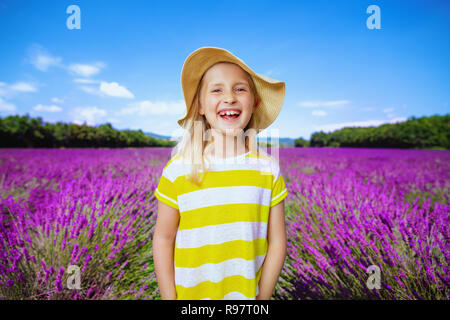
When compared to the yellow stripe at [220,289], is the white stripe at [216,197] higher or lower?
higher

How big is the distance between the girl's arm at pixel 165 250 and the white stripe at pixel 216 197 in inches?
2.6

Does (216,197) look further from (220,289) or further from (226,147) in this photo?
(220,289)

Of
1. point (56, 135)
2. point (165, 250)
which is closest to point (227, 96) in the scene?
point (165, 250)

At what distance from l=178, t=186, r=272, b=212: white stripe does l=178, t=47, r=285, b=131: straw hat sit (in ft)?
1.26

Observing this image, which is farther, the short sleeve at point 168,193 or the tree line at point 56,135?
the tree line at point 56,135

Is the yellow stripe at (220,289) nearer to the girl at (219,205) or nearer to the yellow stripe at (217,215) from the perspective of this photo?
→ the girl at (219,205)

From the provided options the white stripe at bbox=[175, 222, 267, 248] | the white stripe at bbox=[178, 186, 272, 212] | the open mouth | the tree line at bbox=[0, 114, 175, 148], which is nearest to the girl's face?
the open mouth

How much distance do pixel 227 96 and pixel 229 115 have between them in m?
0.08

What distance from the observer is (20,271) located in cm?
140

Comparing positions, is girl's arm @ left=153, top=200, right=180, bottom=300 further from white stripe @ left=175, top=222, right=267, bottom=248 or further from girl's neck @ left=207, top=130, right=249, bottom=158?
girl's neck @ left=207, top=130, right=249, bottom=158

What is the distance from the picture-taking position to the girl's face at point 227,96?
0.93 m

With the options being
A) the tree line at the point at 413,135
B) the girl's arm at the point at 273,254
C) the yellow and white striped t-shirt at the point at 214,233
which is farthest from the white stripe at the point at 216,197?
the tree line at the point at 413,135

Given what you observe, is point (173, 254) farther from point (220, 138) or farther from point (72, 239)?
point (72, 239)

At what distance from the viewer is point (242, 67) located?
0.98 meters
